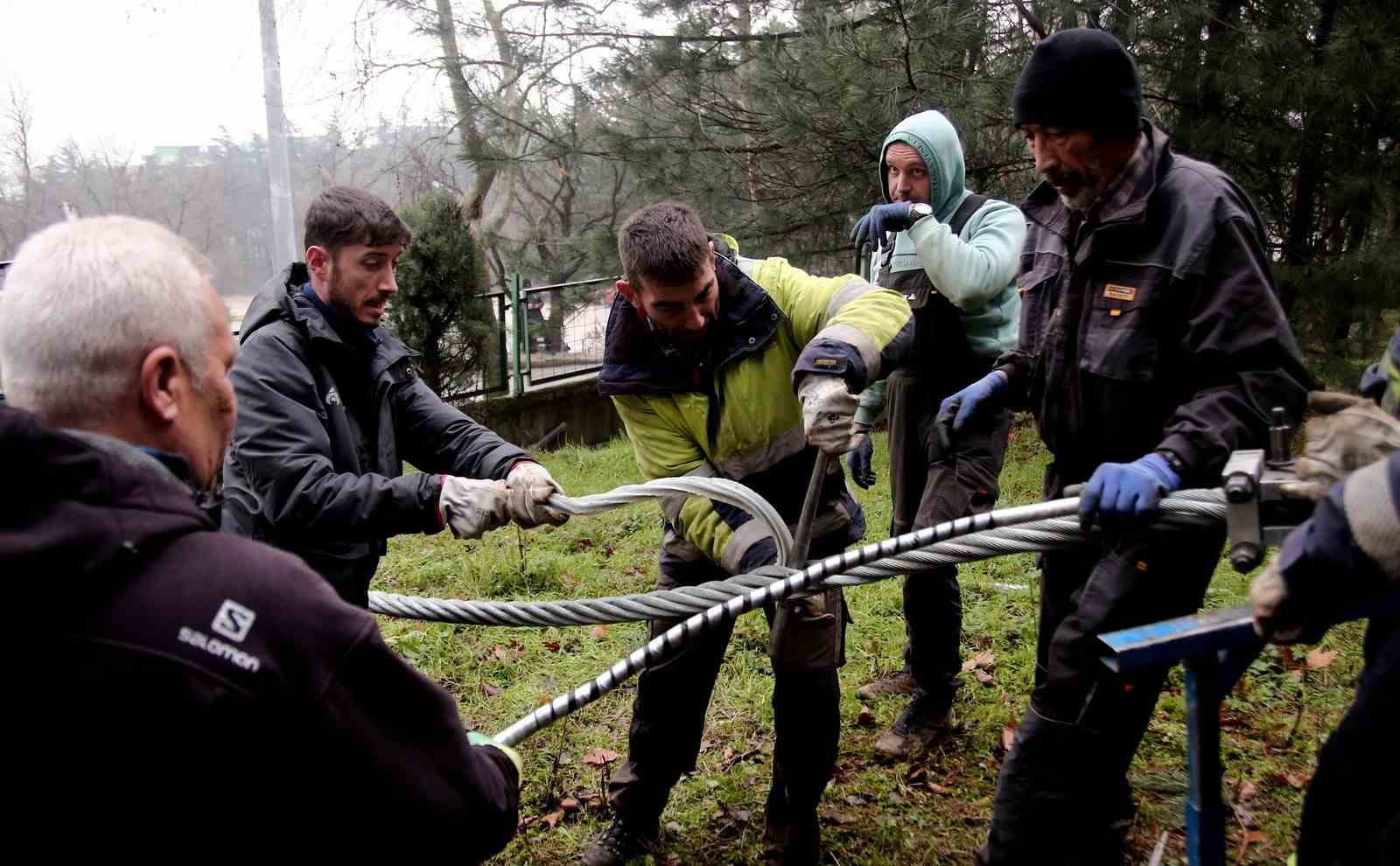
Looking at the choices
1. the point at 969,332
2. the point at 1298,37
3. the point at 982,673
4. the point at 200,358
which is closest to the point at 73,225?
the point at 200,358

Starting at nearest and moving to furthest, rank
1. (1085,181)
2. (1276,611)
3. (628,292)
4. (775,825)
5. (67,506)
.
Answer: (67,506) < (1276,611) < (1085,181) < (628,292) < (775,825)

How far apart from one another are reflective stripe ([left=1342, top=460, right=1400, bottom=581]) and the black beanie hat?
125 cm

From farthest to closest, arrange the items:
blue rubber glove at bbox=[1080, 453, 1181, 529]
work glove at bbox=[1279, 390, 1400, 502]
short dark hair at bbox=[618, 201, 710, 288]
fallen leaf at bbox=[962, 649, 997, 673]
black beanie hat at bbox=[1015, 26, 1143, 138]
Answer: fallen leaf at bbox=[962, 649, 997, 673]
short dark hair at bbox=[618, 201, 710, 288]
black beanie hat at bbox=[1015, 26, 1143, 138]
blue rubber glove at bbox=[1080, 453, 1181, 529]
work glove at bbox=[1279, 390, 1400, 502]

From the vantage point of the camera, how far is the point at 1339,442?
1.97 m

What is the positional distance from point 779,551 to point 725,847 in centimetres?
107

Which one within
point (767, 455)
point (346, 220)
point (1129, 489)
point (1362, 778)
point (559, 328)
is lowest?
point (559, 328)

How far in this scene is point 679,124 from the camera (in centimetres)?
903

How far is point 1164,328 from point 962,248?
4.32 ft

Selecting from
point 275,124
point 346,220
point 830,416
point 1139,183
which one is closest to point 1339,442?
point 1139,183

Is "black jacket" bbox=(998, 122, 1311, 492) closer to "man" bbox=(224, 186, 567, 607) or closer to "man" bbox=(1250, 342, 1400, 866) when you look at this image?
"man" bbox=(1250, 342, 1400, 866)

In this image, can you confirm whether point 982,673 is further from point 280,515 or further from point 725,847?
point 280,515

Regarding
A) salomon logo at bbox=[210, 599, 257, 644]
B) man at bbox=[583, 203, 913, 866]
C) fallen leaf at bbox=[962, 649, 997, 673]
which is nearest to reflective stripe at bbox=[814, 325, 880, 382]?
man at bbox=[583, 203, 913, 866]

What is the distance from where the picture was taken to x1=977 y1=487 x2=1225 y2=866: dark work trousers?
2.57 m

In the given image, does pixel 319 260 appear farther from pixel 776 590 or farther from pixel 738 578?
pixel 776 590
